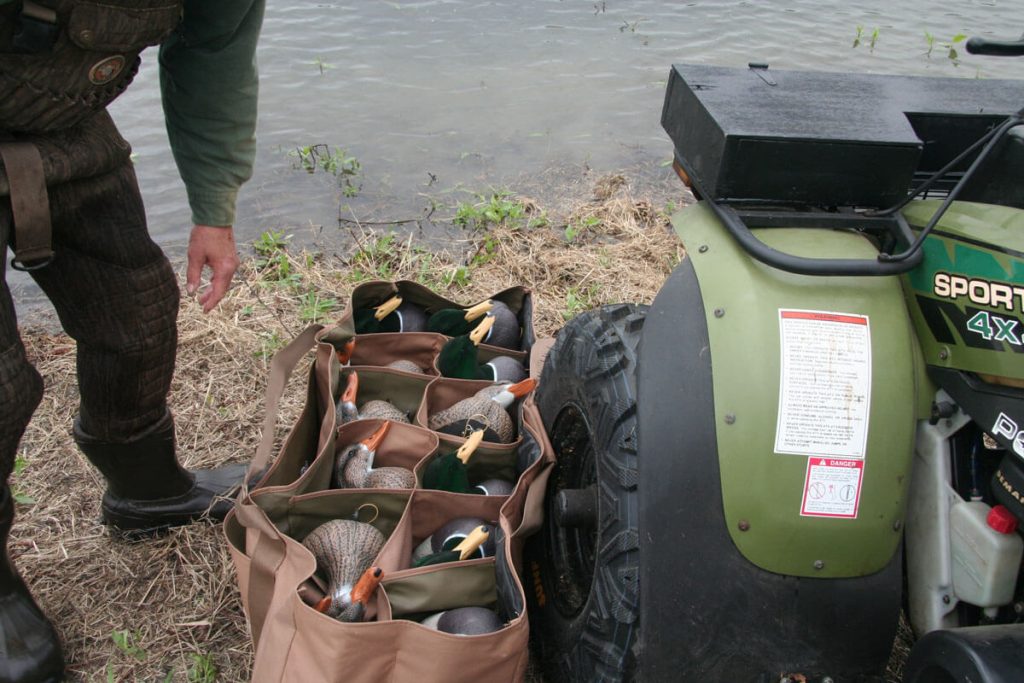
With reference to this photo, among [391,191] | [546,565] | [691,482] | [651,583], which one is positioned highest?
[691,482]

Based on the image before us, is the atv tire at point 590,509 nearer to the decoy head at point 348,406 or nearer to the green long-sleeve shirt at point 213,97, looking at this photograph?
the decoy head at point 348,406

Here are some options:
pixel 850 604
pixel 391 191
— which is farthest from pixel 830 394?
pixel 391 191

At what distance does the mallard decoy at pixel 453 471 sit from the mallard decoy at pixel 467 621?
36cm

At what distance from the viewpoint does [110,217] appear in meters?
2.08

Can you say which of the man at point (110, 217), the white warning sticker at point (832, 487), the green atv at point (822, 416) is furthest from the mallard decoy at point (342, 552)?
the white warning sticker at point (832, 487)

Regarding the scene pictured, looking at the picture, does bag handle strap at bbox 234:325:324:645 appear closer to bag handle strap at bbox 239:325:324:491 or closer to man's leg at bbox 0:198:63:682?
bag handle strap at bbox 239:325:324:491

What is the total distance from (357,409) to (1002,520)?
1736 millimetres

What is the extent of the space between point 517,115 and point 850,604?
5.10 metres

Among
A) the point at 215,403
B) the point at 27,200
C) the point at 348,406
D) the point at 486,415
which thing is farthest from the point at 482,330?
the point at 27,200

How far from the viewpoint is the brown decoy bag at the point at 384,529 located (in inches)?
67.9

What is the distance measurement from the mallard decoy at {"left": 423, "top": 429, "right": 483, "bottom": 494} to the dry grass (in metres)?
0.68

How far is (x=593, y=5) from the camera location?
26.5ft

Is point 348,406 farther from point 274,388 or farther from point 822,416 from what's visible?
point 822,416

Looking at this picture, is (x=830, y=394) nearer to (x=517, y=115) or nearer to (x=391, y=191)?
(x=391, y=191)
